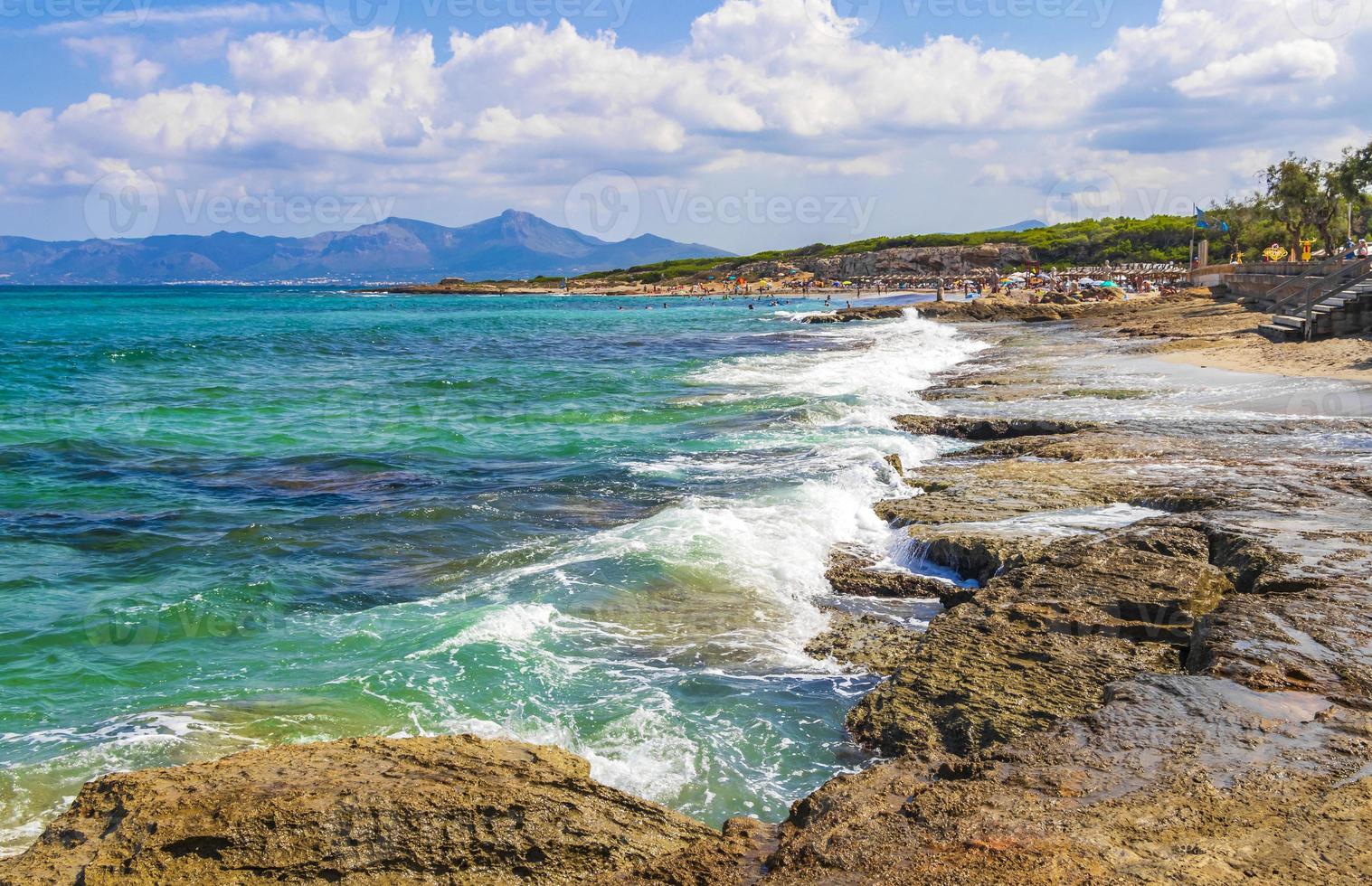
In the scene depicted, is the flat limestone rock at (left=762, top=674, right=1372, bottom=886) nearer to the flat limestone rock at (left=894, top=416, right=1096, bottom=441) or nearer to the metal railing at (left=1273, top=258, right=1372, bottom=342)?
the flat limestone rock at (left=894, top=416, right=1096, bottom=441)

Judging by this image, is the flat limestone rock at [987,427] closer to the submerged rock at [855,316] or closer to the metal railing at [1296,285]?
the metal railing at [1296,285]

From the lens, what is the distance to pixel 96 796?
4613 millimetres

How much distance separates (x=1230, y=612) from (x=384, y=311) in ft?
293

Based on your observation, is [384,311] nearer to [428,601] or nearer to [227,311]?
[227,311]

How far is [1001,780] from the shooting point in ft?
15.3

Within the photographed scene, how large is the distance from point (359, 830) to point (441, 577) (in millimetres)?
7030

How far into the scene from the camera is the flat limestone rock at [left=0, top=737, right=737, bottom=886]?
13.4 feet

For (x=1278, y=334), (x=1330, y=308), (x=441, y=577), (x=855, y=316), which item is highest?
(x=1330, y=308)

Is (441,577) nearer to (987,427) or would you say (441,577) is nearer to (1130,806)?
(1130,806)

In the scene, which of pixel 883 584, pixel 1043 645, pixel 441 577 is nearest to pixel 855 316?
pixel 441 577

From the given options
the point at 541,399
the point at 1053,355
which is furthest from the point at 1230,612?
the point at 1053,355

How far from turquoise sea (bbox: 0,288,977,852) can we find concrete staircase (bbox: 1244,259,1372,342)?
1121 centimetres

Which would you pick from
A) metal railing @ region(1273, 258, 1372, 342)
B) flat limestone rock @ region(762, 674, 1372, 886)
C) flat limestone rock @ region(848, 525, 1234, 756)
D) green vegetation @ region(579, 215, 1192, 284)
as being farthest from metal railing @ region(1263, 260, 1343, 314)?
green vegetation @ region(579, 215, 1192, 284)

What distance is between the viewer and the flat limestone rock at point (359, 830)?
407 cm
